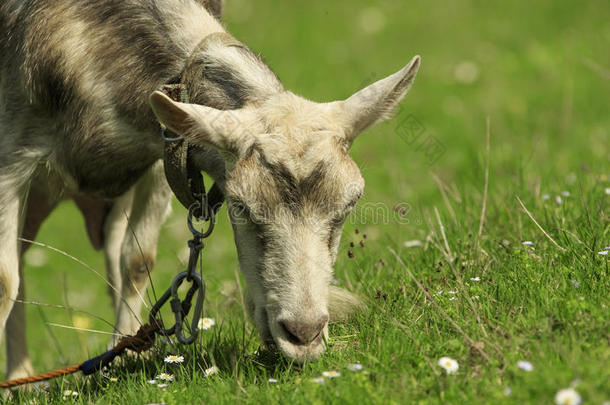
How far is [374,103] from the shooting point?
12.6 feet

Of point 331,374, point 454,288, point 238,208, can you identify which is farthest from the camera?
point 454,288

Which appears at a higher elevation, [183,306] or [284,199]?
[284,199]

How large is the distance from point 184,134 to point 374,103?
931mm

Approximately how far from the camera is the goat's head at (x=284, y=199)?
11.2 feet

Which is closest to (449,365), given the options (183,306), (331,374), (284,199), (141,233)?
(331,374)

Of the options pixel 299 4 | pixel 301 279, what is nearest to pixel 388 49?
pixel 299 4

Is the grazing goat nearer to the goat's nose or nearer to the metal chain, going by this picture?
the goat's nose

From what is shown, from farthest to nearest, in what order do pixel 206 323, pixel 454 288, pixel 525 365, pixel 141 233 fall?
pixel 141 233, pixel 206 323, pixel 454 288, pixel 525 365

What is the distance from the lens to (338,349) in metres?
3.67

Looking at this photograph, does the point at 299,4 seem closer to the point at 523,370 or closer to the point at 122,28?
the point at 122,28

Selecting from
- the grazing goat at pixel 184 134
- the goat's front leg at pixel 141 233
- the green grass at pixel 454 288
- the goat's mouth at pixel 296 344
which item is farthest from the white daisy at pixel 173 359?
the goat's front leg at pixel 141 233

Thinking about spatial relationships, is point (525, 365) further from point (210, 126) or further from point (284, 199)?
point (210, 126)

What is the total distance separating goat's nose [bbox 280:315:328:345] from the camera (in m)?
3.34

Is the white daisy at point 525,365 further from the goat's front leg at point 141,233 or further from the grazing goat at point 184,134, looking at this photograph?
the goat's front leg at point 141,233
